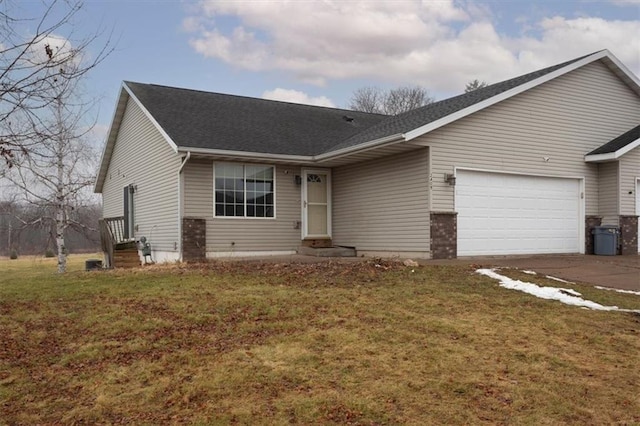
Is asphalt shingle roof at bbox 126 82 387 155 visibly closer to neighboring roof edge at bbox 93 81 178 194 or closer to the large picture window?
neighboring roof edge at bbox 93 81 178 194

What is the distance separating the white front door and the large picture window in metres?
1.09

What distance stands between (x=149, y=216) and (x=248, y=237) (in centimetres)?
363

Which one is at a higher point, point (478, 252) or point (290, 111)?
point (290, 111)

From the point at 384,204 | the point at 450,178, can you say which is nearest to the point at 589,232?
the point at 450,178

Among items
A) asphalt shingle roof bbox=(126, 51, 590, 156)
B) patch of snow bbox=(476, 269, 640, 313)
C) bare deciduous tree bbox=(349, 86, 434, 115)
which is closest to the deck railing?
asphalt shingle roof bbox=(126, 51, 590, 156)

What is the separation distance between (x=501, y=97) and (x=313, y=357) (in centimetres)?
1015

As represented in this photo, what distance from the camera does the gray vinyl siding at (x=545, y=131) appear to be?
1277 centimetres

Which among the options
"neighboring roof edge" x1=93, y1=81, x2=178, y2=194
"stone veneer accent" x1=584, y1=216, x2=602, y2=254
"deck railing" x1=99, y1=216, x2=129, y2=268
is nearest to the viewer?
"stone veneer accent" x1=584, y1=216, x2=602, y2=254

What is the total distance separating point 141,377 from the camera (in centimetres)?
480

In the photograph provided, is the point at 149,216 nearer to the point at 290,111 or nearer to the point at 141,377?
the point at 290,111

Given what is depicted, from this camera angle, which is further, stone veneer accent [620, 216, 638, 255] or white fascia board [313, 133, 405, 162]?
stone veneer accent [620, 216, 638, 255]

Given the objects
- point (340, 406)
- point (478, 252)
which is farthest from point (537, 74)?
point (340, 406)

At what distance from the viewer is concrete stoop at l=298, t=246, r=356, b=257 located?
47.7ft

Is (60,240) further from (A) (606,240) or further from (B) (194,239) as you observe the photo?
(A) (606,240)
